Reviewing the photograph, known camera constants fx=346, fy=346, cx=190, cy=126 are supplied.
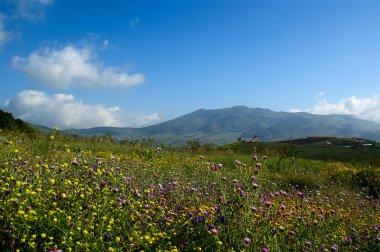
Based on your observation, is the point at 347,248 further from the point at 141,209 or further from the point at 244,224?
the point at 141,209

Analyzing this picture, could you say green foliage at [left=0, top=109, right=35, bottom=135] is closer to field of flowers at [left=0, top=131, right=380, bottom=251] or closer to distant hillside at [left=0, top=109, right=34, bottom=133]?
distant hillside at [left=0, top=109, right=34, bottom=133]

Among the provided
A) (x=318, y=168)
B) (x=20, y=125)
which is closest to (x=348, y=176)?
(x=318, y=168)

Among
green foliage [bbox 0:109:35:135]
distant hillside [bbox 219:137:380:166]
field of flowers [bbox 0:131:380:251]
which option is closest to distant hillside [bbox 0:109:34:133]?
green foliage [bbox 0:109:35:135]

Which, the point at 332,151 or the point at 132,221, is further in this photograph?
the point at 332,151

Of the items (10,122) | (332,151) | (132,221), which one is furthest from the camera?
(332,151)

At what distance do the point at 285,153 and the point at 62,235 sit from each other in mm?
16483

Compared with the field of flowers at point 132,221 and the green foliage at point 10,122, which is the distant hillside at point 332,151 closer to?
the field of flowers at point 132,221

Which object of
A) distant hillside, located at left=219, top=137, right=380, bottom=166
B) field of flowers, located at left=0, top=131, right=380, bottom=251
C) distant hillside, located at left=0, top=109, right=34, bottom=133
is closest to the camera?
field of flowers, located at left=0, top=131, right=380, bottom=251

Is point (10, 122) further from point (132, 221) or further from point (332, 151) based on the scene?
point (332, 151)

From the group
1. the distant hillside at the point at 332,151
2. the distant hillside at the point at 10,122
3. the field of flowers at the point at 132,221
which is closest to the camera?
the field of flowers at the point at 132,221

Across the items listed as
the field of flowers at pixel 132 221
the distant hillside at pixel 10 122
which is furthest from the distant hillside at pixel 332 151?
the distant hillside at pixel 10 122

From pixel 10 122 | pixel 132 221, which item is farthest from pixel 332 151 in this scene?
pixel 132 221

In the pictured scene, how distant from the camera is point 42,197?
4270 millimetres

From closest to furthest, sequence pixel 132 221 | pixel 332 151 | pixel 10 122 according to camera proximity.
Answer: pixel 132 221 < pixel 10 122 < pixel 332 151
